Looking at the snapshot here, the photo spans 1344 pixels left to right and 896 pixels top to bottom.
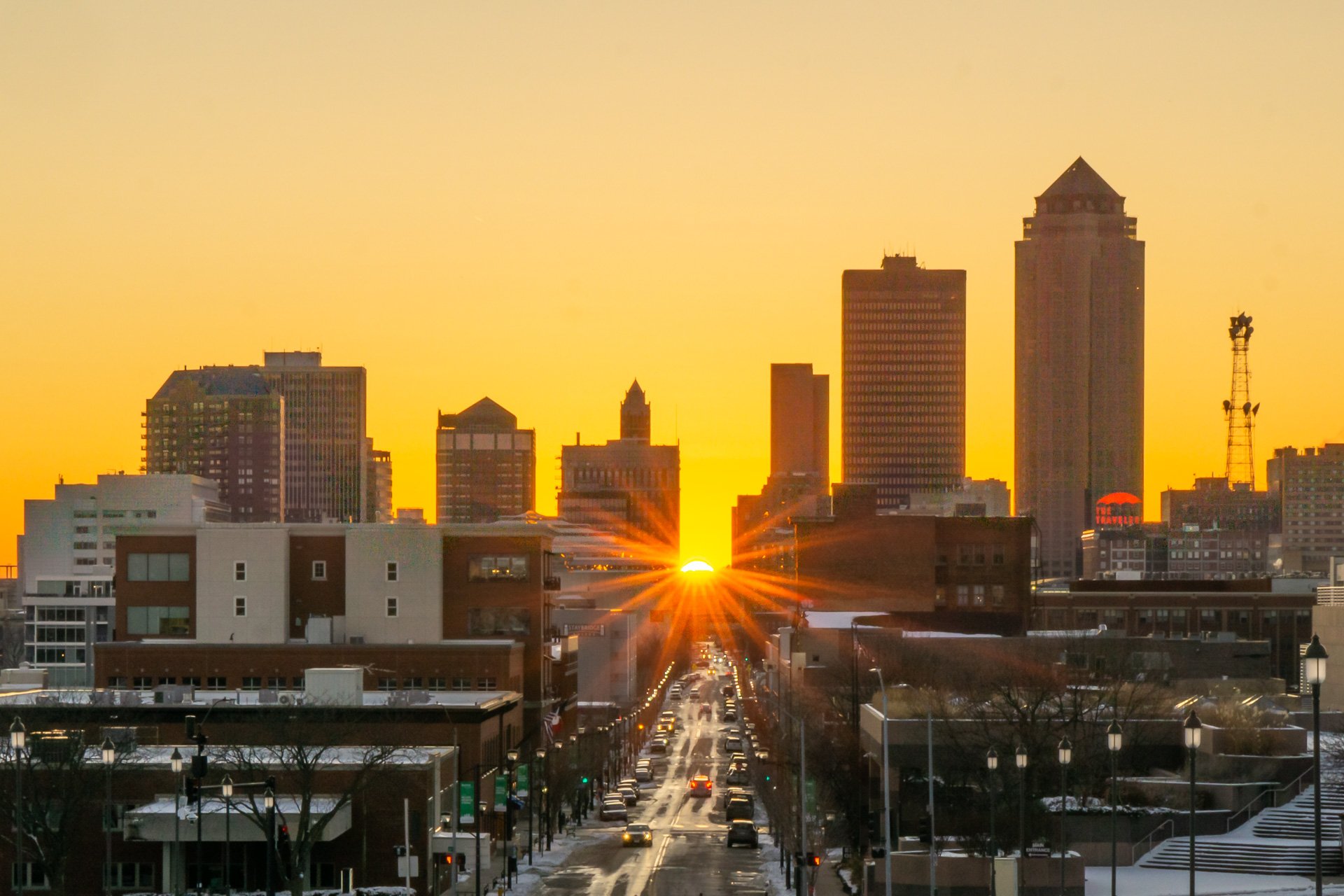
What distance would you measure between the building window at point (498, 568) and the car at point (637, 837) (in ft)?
81.1

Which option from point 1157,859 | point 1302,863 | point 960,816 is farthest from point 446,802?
point 1302,863

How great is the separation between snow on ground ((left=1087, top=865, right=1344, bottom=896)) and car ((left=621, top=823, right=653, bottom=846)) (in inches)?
1336

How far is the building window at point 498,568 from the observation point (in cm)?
13200

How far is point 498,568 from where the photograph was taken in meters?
132

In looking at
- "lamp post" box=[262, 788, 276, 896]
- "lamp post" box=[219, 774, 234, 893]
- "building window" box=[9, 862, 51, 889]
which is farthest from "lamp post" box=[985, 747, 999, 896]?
"building window" box=[9, 862, 51, 889]

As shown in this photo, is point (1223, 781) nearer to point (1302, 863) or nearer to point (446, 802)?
point (1302, 863)

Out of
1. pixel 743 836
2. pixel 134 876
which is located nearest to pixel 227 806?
pixel 134 876

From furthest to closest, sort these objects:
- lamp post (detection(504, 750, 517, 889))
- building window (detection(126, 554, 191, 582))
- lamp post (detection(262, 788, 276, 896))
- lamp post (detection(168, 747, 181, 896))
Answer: building window (detection(126, 554, 191, 582))
lamp post (detection(504, 750, 517, 889))
lamp post (detection(168, 747, 181, 896))
lamp post (detection(262, 788, 276, 896))

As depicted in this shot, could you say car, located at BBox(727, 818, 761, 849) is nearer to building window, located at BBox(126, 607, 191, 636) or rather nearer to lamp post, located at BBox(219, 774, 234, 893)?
lamp post, located at BBox(219, 774, 234, 893)

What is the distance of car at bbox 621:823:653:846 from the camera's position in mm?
109812

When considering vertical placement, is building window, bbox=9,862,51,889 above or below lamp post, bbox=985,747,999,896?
below

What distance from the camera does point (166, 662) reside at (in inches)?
4847

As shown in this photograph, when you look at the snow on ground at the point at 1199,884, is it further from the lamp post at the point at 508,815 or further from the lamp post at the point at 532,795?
the lamp post at the point at 532,795

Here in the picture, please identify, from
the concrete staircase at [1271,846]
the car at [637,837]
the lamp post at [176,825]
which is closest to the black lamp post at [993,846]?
the concrete staircase at [1271,846]
